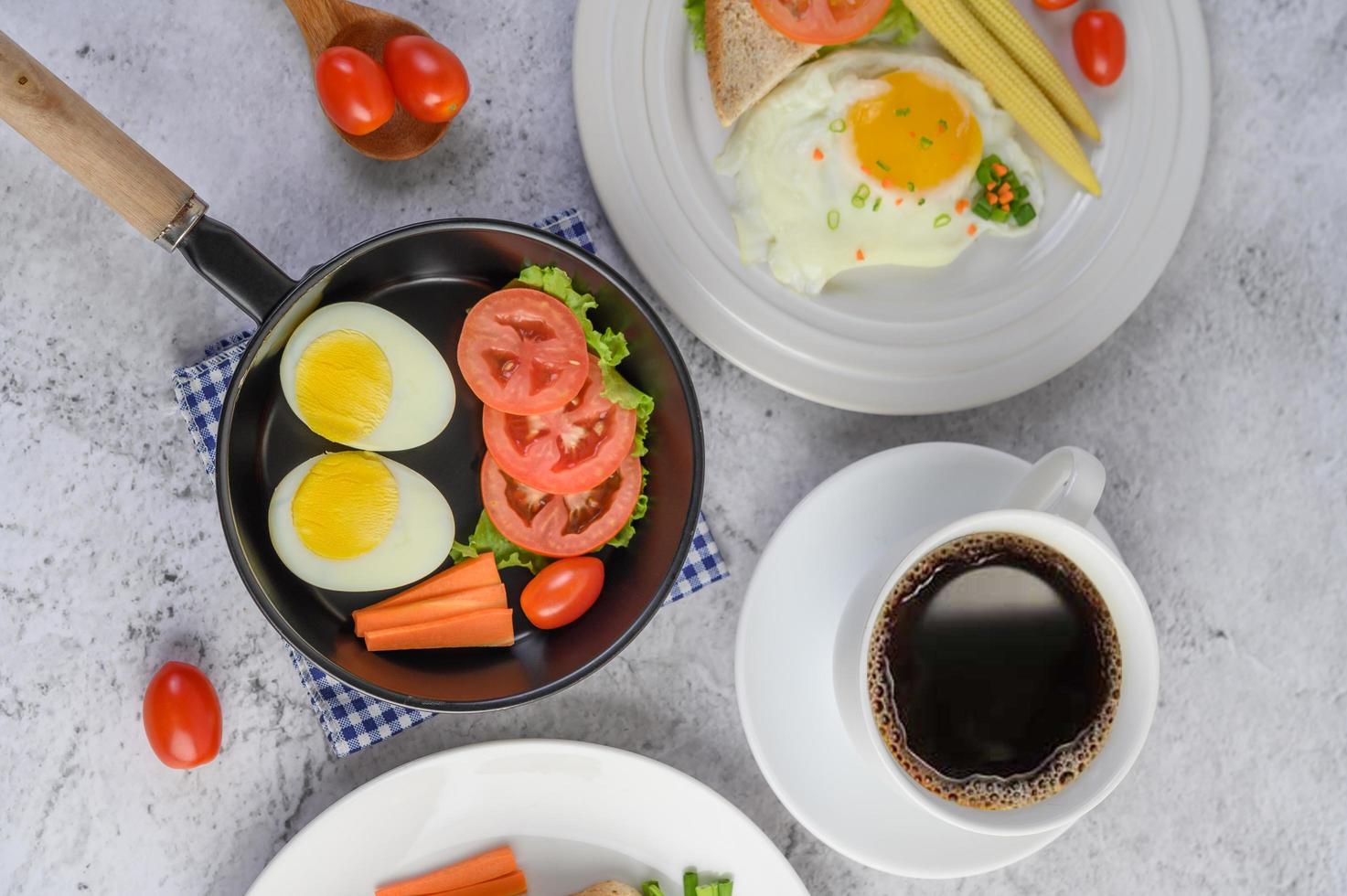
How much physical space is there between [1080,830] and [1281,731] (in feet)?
1.21

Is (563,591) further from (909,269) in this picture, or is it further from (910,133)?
(910,133)

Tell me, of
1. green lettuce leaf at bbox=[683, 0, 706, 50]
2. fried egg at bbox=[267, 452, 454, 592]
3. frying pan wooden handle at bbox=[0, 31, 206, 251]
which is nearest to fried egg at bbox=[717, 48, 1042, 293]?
green lettuce leaf at bbox=[683, 0, 706, 50]

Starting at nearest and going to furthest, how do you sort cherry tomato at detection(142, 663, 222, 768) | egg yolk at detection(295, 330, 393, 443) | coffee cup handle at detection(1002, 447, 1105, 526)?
coffee cup handle at detection(1002, 447, 1105, 526)
egg yolk at detection(295, 330, 393, 443)
cherry tomato at detection(142, 663, 222, 768)

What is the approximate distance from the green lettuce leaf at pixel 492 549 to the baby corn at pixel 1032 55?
1.01 m

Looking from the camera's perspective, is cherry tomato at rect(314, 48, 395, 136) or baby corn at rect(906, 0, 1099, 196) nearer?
cherry tomato at rect(314, 48, 395, 136)

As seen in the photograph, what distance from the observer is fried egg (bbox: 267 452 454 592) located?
1460mm

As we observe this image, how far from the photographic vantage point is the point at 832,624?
152cm

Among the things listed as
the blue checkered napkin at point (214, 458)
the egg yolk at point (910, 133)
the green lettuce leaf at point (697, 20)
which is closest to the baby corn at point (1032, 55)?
the egg yolk at point (910, 133)

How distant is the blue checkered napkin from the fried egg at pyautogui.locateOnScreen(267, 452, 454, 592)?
0.16 meters

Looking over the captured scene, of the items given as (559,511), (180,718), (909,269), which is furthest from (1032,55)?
(180,718)

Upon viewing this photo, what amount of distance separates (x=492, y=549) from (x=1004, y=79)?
3.30 ft

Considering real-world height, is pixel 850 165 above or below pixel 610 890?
above

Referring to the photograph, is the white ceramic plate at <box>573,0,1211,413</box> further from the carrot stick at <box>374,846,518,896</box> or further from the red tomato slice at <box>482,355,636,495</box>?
the carrot stick at <box>374,846,518,896</box>

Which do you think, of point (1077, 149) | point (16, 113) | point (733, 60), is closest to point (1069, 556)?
point (1077, 149)
